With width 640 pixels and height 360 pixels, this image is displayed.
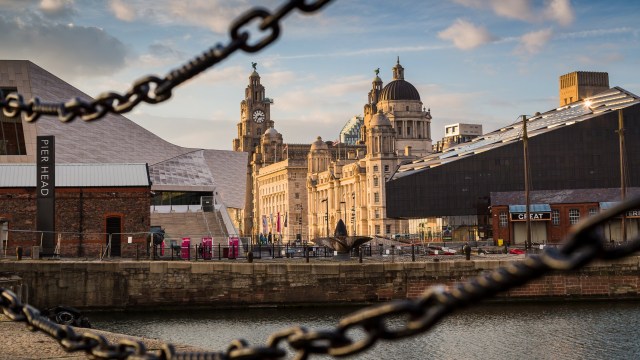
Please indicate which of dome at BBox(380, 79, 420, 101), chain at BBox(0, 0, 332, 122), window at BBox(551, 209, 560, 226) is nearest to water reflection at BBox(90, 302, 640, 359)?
chain at BBox(0, 0, 332, 122)

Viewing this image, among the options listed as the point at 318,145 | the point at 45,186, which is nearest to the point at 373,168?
the point at 318,145

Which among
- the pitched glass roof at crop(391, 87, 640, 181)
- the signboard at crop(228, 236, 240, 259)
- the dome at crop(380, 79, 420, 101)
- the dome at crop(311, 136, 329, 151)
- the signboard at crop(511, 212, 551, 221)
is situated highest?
the dome at crop(380, 79, 420, 101)

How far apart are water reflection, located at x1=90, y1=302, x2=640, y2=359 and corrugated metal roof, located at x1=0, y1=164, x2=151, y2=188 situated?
14.3m

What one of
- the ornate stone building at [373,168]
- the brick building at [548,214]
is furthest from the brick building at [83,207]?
the ornate stone building at [373,168]

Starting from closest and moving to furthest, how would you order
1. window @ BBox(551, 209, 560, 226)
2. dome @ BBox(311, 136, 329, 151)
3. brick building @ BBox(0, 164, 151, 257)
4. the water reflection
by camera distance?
1. the water reflection
2. brick building @ BBox(0, 164, 151, 257)
3. window @ BBox(551, 209, 560, 226)
4. dome @ BBox(311, 136, 329, 151)

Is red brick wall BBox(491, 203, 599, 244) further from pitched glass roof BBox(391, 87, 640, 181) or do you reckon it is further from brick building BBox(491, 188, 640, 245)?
pitched glass roof BBox(391, 87, 640, 181)

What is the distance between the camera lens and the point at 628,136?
95.2 m

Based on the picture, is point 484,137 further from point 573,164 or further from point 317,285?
point 317,285

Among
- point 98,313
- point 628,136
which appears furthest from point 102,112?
point 628,136

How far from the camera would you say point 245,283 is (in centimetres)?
4144

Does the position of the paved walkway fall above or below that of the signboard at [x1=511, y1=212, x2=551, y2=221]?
below

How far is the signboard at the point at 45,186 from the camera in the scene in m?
48.9

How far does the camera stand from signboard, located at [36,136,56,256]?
4888 centimetres

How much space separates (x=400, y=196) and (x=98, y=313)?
228 feet
